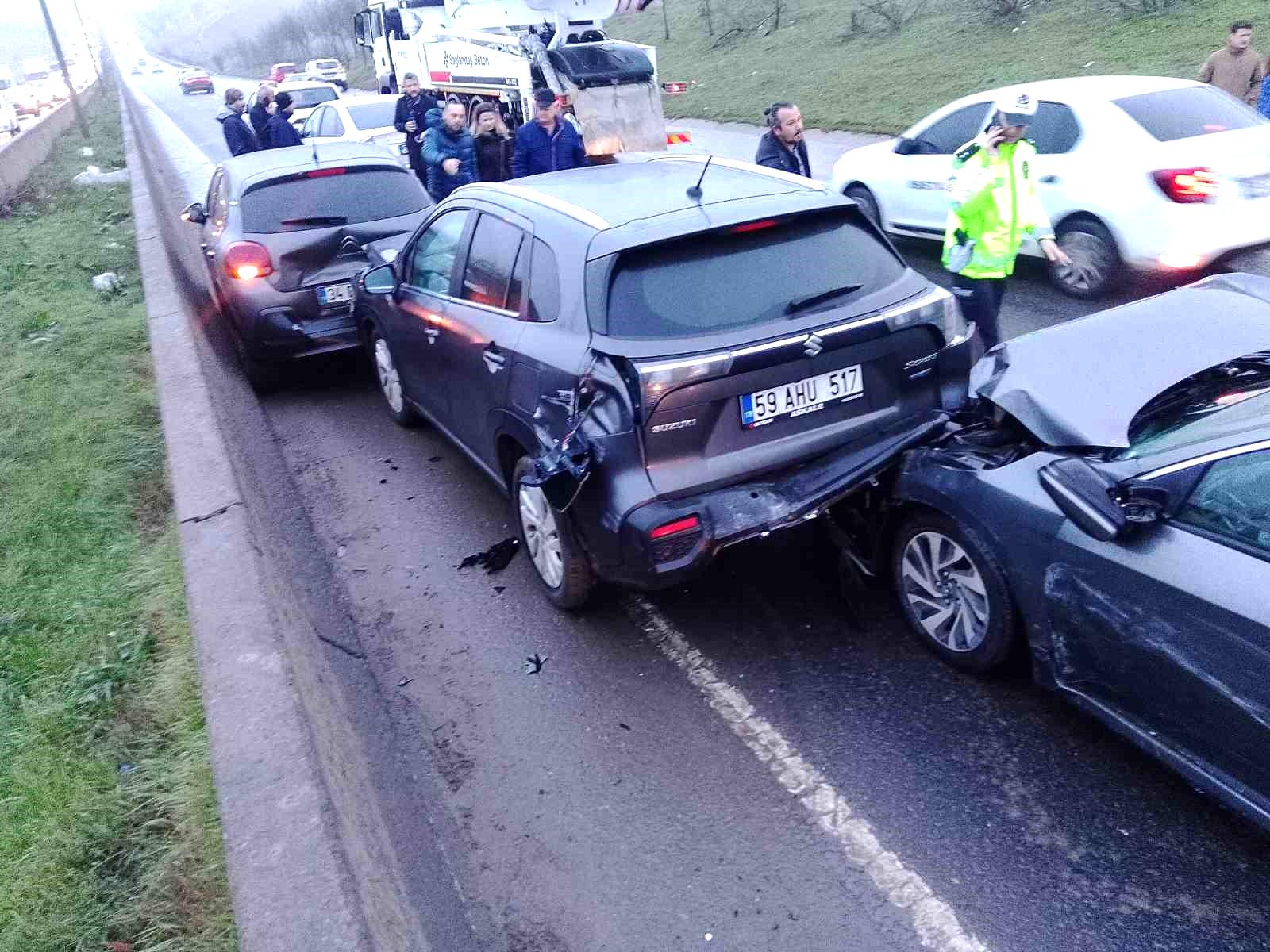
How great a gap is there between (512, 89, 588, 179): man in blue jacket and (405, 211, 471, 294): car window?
3.70 metres

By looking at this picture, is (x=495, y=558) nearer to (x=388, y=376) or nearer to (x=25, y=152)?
(x=388, y=376)

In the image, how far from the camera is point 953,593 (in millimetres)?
3844

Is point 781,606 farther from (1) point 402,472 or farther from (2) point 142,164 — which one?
(2) point 142,164

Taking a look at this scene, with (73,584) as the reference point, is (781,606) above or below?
below

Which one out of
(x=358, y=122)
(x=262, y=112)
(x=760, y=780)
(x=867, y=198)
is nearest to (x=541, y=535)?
(x=760, y=780)

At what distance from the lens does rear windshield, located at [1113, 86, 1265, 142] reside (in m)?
7.35

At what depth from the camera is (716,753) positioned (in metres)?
3.64

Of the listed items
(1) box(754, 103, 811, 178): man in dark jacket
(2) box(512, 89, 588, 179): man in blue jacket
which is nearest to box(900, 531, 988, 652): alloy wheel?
(1) box(754, 103, 811, 178): man in dark jacket

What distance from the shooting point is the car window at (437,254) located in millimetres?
5344

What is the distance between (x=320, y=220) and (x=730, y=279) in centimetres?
460

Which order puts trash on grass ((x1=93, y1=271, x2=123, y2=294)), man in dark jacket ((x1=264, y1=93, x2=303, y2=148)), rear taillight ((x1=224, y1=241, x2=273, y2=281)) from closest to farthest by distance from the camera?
rear taillight ((x1=224, y1=241, x2=273, y2=281)), trash on grass ((x1=93, y1=271, x2=123, y2=294)), man in dark jacket ((x1=264, y1=93, x2=303, y2=148))

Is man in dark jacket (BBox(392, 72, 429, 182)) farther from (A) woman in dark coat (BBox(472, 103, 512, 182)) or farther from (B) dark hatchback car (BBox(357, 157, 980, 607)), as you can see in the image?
(B) dark hatchback car (BBox(357, 157, 980, 607))

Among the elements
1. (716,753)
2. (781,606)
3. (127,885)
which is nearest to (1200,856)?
(716,753)

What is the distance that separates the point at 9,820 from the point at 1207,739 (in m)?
3.66
